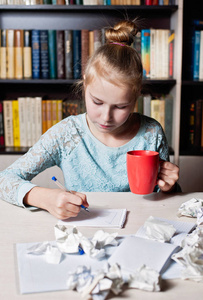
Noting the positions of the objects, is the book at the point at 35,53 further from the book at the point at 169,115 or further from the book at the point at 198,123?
the book at the point at 198,123

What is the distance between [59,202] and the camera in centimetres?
80

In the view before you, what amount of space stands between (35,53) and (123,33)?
114cm

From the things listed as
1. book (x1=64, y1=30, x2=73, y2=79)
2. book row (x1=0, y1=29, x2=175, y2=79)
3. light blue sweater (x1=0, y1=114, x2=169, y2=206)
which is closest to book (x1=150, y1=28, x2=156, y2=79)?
book row (x1=0, y1=29, x2=175, y2=79)

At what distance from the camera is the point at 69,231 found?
677 mm

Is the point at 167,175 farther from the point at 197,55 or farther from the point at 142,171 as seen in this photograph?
the point at 197,55

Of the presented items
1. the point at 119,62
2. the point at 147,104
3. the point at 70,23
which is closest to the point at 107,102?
the point at 119,62

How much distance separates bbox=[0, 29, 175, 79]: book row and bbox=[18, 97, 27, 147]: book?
0.15 m

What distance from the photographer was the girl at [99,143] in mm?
A: 927

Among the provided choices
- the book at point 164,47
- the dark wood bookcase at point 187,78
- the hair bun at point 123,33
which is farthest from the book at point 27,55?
the hair bun at point 123,33

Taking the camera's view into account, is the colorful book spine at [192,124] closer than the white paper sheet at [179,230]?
No

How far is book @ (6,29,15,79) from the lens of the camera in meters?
2.11

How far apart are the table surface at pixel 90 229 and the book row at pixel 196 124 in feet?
4.06

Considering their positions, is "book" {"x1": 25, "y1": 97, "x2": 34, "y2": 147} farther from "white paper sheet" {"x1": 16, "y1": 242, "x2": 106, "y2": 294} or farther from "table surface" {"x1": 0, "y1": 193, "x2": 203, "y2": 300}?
"white paper sheet" {"x1": 16, "y1": 242, "x2": 106, "y2": 294}

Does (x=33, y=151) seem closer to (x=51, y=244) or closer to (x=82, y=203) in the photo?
(x=82, y=203)
